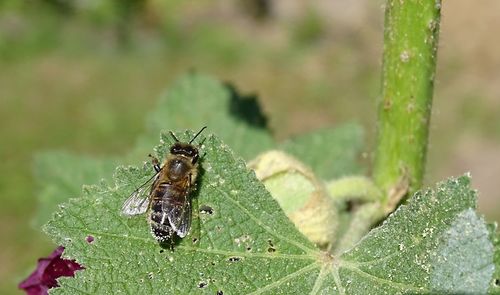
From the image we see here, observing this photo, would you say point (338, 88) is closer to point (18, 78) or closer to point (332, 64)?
point (332, 64)

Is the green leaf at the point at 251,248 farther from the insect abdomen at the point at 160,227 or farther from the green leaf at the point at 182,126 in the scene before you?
the green leaf at the point at 182,126

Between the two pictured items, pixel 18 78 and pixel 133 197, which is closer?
pixel 133 197

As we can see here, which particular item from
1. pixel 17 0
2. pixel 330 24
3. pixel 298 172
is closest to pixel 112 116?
pixel 17 0

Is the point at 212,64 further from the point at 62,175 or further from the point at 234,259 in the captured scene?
the point at 234,259

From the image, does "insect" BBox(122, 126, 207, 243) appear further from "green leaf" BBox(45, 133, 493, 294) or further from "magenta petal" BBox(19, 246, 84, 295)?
"magenta petal" BBox(19, 246, 84, 295)

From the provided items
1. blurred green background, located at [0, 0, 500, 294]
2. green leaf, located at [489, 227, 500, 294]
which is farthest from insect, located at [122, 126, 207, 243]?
blurred green background, located at [0, 0, 500, 294]

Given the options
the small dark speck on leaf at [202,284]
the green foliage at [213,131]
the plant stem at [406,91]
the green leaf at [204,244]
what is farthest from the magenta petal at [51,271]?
the green foliage at [213,131]
